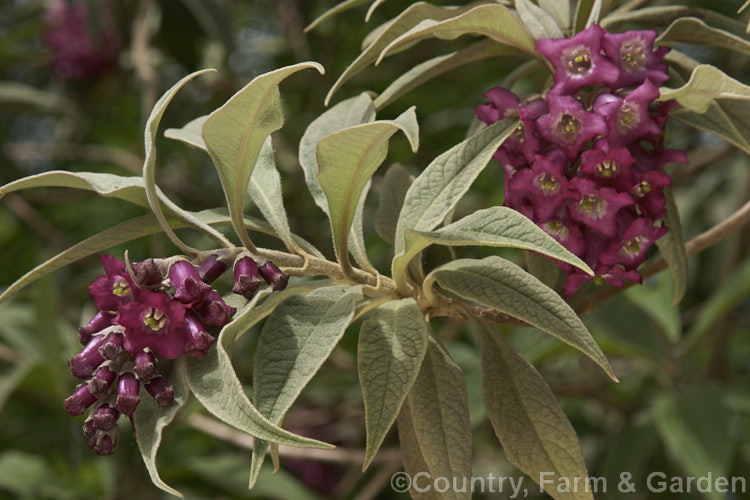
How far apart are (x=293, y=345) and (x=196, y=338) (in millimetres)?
105

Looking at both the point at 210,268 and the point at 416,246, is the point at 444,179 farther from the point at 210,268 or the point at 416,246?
the point at 210,268

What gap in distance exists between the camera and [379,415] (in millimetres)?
969

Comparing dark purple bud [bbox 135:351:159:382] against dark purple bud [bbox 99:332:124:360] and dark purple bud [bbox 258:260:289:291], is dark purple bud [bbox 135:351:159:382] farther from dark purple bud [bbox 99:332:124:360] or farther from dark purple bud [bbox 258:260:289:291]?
dark purple bud [bbox 258:260:289:291]

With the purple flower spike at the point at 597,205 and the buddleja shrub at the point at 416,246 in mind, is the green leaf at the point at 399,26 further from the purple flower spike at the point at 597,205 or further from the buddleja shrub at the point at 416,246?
the purple flower spike at the point at 597,205

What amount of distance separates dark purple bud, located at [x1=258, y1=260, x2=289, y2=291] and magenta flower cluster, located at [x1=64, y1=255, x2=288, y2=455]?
0.02m

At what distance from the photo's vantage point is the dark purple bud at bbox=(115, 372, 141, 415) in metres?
0.94

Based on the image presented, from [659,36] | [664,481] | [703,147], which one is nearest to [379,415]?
[659,36]

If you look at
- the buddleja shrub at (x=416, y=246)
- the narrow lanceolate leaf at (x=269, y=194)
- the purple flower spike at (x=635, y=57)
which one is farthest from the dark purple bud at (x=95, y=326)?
the purple flower spike at (x=635, y=57)

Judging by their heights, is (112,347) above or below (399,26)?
below

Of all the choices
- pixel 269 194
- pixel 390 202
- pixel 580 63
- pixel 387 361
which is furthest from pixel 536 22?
pixel 387 361

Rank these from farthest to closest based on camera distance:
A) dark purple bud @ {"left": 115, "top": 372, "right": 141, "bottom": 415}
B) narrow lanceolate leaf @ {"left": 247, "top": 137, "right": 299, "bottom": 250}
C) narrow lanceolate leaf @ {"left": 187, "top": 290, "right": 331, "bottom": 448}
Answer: narrow lanceolate leaf @ {"left": 247, "top": 137, "right": 299, "bottom": 250}, dark purple bud @ {"left": 115, "top": 372, "right": 141, "bottom": 415}, narrow lanceolate leaf @ {"left": 187, "top": 290, "right": 331, "bottom": 448}

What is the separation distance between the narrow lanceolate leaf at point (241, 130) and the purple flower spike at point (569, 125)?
35 cm

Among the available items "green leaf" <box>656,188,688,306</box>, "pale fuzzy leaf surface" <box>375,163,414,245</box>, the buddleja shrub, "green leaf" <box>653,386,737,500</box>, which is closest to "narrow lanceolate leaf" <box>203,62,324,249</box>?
the buddleja shrub

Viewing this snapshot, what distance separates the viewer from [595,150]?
1143 mm
